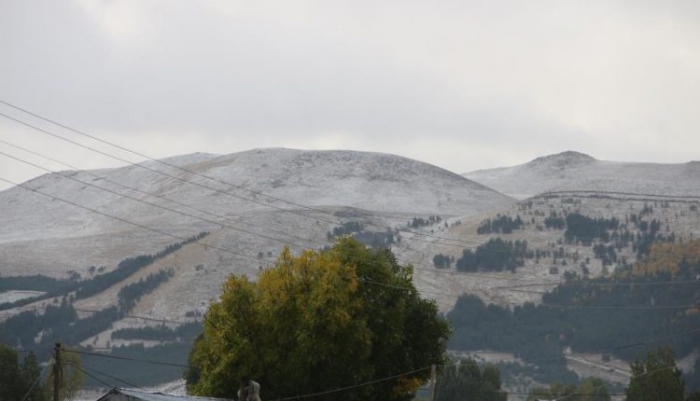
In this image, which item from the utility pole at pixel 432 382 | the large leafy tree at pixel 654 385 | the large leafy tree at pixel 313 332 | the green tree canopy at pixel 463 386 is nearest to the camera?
the utility pole at pixel 432 382

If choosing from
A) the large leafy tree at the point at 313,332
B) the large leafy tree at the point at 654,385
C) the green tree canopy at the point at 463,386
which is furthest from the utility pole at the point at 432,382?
the green tree canopy at the point at 463,386

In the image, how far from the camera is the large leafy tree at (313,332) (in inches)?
3578

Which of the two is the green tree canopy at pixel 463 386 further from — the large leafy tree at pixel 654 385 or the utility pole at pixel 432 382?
the utility pole at pixel 432 382

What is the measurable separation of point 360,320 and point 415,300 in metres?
11.0

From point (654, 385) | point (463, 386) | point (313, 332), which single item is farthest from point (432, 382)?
point (463, 386)

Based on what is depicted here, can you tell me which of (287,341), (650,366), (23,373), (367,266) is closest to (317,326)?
(287,341)

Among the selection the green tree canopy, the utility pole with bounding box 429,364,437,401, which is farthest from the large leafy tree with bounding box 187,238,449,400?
the green tree canopy

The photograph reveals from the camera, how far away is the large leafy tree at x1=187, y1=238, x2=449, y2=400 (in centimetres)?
9088

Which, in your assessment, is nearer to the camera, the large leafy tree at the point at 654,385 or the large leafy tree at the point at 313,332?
the large leafy tree at the point at 313,332

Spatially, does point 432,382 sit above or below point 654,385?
above

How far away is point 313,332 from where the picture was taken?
90812mm

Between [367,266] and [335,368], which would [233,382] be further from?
[367,266]

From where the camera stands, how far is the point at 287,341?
9256 centimetres

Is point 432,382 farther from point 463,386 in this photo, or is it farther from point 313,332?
point 463,386
